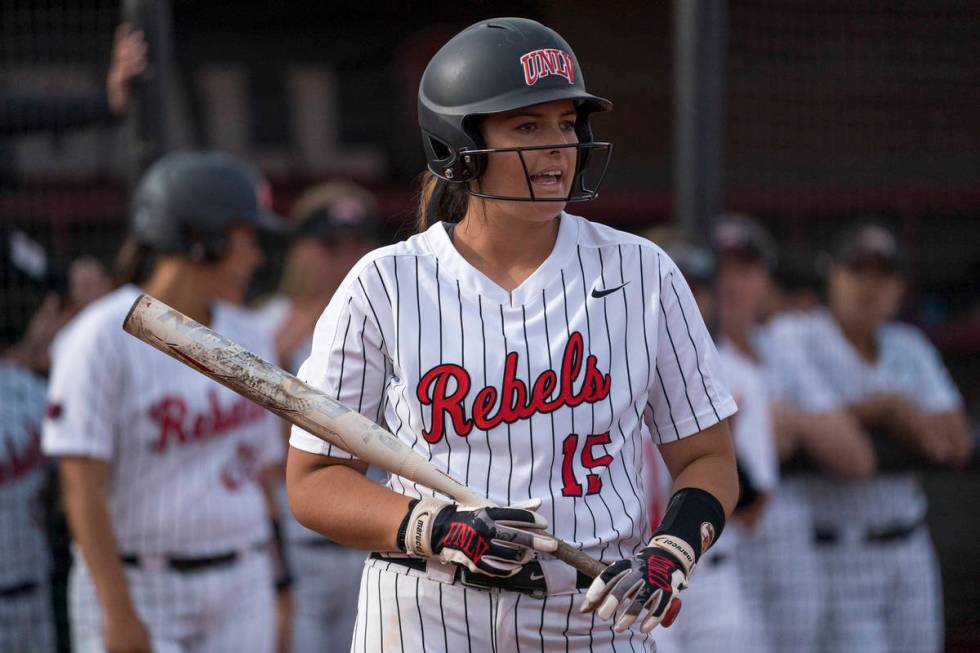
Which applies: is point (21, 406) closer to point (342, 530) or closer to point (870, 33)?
point (342, 530)

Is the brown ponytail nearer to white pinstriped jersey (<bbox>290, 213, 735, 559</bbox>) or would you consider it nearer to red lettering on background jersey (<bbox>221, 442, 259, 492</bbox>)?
white pinstriped jersey (<bbox>290, 213, 735, 559</bbox>)

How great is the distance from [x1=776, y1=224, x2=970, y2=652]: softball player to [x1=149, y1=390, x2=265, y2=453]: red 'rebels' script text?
257 cm

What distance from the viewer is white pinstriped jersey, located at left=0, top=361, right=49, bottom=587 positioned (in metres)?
4.67

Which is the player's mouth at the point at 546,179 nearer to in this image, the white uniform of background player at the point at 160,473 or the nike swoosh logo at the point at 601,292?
the nike swoosh logo at the point at 601,292

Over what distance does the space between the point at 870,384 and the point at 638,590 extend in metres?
3.77

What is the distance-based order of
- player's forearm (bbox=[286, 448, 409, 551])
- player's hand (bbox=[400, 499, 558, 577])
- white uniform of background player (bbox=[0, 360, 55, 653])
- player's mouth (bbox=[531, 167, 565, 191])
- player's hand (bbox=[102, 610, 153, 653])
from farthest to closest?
1. white uniform of background player (bbox=[0, 360, 55, 653])
2. player's hand (bbox=[102, 610, 153, 653])
3. player's mouth (bbox=[531, 167, 565, 191])
4. player's forearm (bbox=[286, 448, 409, 551])
5. player's hand (bbox=[400, 499, 558, 577])

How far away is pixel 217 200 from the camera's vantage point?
4.15 meters

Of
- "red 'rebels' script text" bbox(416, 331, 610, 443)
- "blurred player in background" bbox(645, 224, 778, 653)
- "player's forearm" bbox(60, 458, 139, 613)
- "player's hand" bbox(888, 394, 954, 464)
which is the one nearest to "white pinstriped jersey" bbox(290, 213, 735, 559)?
"red 'rebels' script text" bbox(416, 331, 610, 443)

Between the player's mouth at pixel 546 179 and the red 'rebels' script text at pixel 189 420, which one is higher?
the player's mouth at pixel 546 179

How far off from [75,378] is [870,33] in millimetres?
4458

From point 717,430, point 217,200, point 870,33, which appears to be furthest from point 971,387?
point 717,430

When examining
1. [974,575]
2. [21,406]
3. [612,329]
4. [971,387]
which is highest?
[612,329]

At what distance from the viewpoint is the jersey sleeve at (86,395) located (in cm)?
376

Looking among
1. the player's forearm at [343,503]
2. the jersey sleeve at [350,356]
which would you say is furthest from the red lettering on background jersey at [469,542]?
the jersey sleeve at [350,356]
